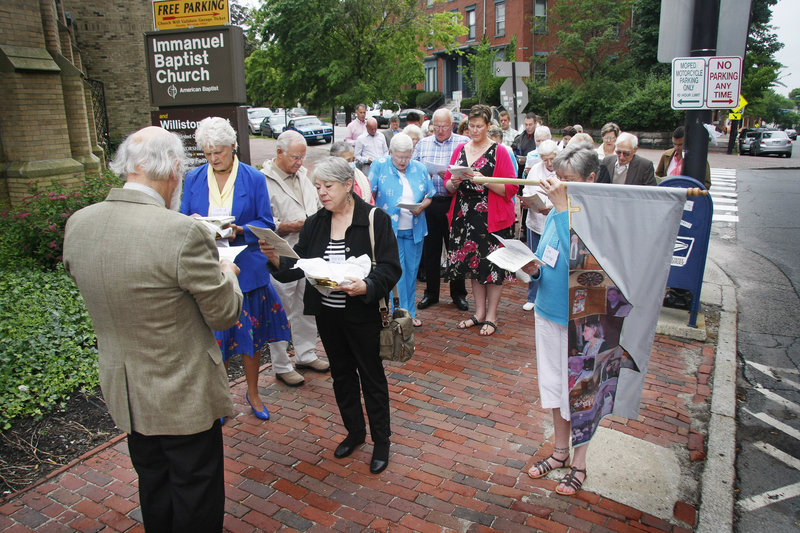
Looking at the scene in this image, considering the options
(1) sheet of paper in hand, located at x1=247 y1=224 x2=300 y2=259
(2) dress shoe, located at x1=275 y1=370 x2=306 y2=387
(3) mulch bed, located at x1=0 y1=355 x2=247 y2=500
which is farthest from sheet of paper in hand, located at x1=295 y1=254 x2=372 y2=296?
(3) mulch bed, located at x1=0 y1=355 x2=247 y2=500

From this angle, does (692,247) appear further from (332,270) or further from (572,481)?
(332,270)

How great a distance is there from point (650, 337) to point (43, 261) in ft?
23.6

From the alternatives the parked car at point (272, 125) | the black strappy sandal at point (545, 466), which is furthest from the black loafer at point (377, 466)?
the parked car at point (272, 125)

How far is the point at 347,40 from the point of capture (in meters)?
20.3

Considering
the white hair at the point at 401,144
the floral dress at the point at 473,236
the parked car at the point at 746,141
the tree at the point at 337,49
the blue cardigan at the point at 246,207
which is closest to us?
the blue cardigan at the point at 246,207

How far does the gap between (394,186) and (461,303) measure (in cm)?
192

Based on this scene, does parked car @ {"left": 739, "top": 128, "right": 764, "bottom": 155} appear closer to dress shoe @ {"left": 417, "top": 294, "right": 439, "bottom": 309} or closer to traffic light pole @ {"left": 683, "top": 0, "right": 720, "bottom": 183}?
traffic light pole @ {"left": 683, "top": 0, "right": 720, "bottom": 183}

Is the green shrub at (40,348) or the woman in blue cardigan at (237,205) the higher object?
the woman in blue cardigan at (237,205)

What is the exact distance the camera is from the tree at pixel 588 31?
37.0 m

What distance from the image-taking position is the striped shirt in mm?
3705

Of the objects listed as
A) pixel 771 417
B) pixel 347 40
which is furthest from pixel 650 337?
pixel 347 40

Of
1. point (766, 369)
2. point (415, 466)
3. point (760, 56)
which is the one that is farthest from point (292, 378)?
point (760, 56)

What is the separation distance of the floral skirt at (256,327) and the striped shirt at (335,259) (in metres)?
0.86

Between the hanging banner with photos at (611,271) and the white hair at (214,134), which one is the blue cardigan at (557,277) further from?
the white hair at (214,134)
